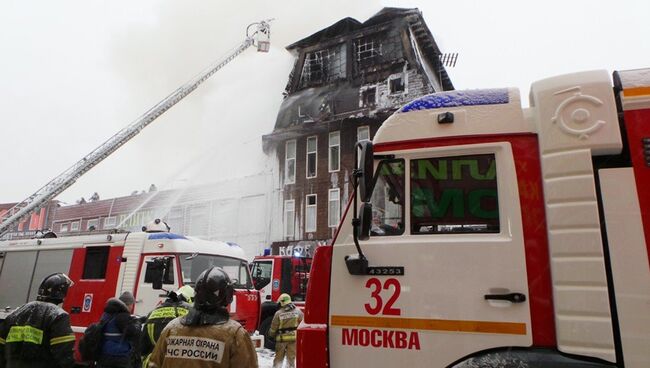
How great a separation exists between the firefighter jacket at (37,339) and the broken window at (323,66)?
2160cm

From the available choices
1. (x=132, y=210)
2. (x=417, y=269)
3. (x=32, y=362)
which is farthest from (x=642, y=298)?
(x=132, y=210)

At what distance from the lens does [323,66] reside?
24844 millimetres

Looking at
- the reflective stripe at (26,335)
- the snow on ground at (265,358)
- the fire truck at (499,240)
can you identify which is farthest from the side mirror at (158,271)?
the fire truck at (499,240)

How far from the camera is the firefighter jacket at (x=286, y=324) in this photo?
300 inches

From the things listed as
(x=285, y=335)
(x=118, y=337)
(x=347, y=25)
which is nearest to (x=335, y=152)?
(x=347, y=25)

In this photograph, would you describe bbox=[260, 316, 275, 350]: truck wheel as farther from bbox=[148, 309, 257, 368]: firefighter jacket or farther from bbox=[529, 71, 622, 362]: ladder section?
bbox=[529, 71, 622, 362]: ladder section

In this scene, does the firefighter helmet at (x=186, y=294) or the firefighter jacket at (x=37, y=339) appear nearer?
the firefighter jacket at (x=37, y=339)

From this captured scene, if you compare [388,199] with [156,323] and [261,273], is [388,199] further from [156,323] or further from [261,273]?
[261,273]

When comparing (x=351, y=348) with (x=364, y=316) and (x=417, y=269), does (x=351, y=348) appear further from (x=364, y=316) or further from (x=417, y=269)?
(x=417, y=269)

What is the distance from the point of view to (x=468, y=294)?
8.20 ft

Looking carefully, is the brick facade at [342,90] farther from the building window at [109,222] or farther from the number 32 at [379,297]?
the number 32 at [379,297]

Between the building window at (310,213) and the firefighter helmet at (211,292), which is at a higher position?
the building window at (310,213)

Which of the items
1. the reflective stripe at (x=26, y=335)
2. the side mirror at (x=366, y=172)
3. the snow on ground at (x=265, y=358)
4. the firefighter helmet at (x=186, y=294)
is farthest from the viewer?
the snow on ground at (x=265, y=358)

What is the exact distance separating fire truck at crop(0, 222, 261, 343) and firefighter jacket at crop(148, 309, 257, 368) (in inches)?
221
